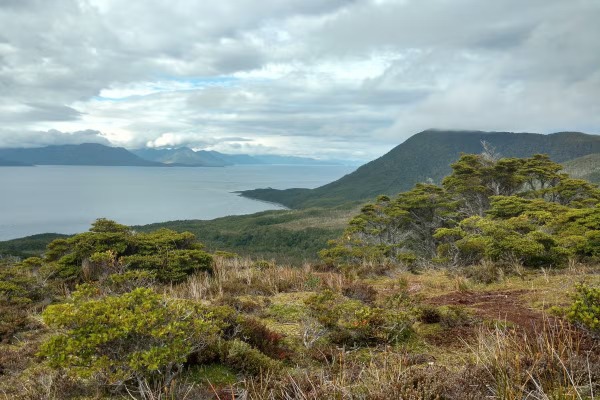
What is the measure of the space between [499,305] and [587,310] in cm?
261

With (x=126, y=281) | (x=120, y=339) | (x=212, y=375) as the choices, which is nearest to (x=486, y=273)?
(x=212, y=375)

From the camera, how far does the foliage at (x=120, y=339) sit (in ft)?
10.1

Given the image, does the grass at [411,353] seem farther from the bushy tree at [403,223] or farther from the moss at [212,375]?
the bushy tree at [403,223]

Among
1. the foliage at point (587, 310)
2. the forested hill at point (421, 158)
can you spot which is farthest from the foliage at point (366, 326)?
the forested hill at point (421, 158)

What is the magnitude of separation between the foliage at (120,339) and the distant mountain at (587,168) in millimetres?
69259

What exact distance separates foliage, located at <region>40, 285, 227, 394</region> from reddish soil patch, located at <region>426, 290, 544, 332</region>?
367cm

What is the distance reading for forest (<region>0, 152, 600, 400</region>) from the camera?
2988mm

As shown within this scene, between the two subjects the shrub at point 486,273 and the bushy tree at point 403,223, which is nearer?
the shrub at point 486,273

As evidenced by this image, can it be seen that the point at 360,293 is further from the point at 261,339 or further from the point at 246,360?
the point at 246,360

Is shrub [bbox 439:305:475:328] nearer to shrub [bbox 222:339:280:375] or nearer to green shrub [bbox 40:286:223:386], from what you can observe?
shrub [bbox 222:339:280:375]

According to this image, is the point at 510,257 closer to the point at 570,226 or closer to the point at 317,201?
the point at 570,226

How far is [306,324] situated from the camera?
205 inches

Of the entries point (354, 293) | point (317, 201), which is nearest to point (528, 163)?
point (354, 293)

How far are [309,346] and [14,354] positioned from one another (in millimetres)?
3546
